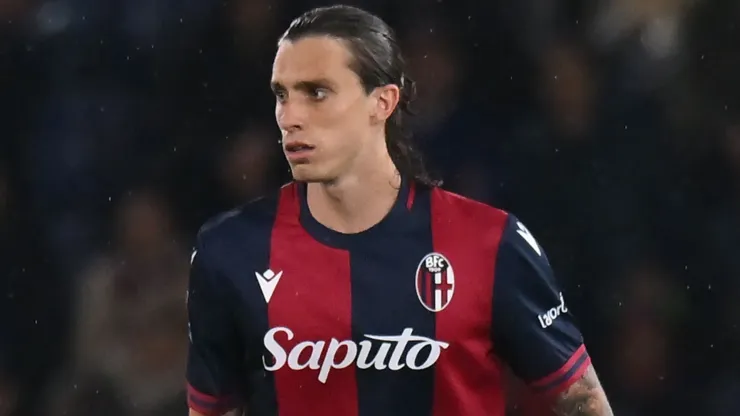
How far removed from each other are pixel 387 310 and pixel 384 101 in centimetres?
26

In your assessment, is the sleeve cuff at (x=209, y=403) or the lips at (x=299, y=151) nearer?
the lips at (x=299, y=151)

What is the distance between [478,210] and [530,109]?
48 centimetres

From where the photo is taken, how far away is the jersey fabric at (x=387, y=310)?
1.24m

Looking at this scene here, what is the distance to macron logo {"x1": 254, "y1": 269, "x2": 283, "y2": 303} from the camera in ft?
4.11

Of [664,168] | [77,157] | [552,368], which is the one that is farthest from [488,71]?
[77,157]

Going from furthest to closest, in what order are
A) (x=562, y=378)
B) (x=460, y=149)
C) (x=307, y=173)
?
(x=460, y=149)
(x=562, y=378)
(x=307, y=173)

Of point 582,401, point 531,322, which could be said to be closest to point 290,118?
point 531,322

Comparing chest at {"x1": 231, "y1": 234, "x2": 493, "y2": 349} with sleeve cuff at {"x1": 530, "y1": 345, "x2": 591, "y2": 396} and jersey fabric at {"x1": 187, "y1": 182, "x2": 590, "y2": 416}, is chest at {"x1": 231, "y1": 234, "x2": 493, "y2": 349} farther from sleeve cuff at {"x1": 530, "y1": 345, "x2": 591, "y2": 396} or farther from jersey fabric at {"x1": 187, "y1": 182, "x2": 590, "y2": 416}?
sleeve cuff at {"x1": 530, "y1": 345, "x2": 591, "y2": 396}

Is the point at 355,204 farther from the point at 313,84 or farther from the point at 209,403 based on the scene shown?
the point at 209,403

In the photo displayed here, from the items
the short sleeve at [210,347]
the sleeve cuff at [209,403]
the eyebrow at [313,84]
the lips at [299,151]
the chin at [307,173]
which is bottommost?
the sleeve cuff at [209,403]

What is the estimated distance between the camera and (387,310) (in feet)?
4.10

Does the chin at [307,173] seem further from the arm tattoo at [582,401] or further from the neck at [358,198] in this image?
the arm tattoo at [582,401]

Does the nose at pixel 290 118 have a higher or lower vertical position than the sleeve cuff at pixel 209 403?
higher

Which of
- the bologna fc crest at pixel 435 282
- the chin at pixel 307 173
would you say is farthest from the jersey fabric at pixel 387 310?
the chin at pixel 307 173
